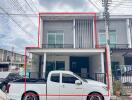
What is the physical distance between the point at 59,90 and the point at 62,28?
12225mm

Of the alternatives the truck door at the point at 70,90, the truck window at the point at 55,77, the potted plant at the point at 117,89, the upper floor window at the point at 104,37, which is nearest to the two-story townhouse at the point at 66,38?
the upper floor window at the point at 104,37

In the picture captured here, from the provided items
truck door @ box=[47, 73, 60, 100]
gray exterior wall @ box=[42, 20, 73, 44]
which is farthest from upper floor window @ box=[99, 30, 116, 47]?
truck door @ box=[47, 73, 60, 100]

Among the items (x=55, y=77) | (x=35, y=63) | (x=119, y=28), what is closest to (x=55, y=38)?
(x=35, y=63)

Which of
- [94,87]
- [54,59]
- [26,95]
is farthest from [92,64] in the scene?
[26,95]

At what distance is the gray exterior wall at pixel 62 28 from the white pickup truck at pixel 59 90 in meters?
11.4

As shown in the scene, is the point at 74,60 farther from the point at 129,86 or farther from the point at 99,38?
the point at 129,86

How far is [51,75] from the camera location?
29.5ft

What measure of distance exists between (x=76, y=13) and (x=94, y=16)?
2.21 m

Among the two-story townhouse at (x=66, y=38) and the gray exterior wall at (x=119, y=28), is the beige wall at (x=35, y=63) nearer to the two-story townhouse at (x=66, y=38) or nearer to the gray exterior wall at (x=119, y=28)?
the two-story townhouse at (x=66, y=38)

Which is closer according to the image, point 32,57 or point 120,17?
point 32,57

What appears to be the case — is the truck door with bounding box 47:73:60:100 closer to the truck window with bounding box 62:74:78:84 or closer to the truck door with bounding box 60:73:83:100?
the truck door with bounding box 60:73:83:100

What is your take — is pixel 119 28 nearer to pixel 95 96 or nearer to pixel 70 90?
pixel 95 96

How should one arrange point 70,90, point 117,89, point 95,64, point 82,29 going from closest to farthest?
point 70,90 < point 117,89 < point 95,64 < point 82,29

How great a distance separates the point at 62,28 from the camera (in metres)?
19.8
